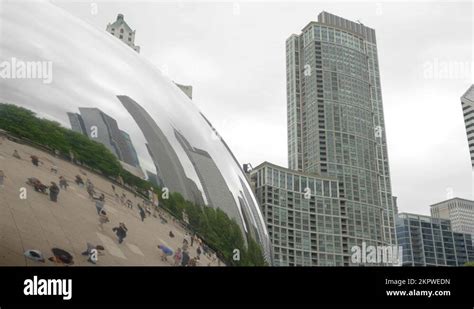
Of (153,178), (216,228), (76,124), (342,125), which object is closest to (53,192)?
(76,124)

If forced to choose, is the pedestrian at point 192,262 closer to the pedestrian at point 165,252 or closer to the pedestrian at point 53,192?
the pedestrian at point 165,252

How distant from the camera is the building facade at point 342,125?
115 metres

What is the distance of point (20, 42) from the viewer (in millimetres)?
2680

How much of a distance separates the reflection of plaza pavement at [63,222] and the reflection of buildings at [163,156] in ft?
0.71

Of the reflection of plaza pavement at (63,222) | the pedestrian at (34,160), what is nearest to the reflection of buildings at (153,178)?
the reflection of plaza pavement at (63,222)

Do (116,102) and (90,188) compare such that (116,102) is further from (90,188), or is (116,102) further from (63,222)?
(63,222)

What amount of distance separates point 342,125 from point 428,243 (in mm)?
48727

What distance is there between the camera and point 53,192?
245 cm

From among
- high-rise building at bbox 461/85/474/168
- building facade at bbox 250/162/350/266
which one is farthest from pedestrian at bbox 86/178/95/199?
high-rise building at bbox 461/85/474/168

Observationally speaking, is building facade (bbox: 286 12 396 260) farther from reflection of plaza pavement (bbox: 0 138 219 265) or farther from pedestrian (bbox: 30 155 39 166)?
pedestrian (bbox: 30 155 39 166)

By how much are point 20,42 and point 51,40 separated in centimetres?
18
